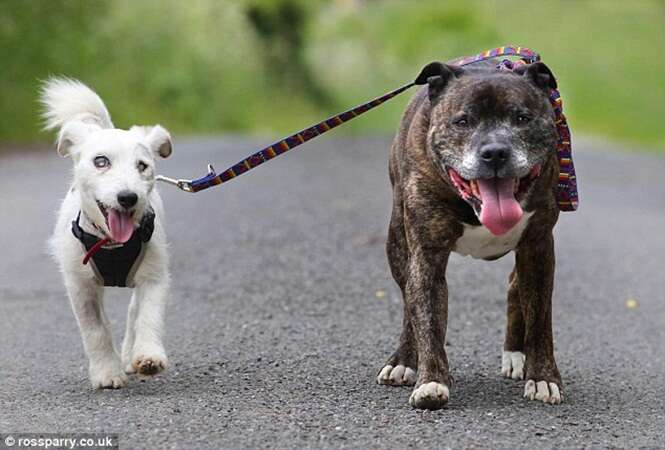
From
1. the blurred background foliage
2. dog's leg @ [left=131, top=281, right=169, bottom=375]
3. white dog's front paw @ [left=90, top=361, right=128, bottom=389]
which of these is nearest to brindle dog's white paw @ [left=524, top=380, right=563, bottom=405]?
dog's leg @ [left=131, top=281, right=169, bottom=375]

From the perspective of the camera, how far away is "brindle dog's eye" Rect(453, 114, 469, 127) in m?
5.77

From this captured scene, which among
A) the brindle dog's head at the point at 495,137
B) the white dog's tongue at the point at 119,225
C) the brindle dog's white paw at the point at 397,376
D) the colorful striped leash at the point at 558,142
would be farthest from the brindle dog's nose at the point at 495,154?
the white dog's tongue at the point at 119,225

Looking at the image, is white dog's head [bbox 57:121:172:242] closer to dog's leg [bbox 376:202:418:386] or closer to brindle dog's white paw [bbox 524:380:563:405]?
dog's leg [bbox 376:202:418:386]

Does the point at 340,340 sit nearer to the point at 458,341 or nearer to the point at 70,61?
the point at 458,341

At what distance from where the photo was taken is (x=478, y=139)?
5.67 m

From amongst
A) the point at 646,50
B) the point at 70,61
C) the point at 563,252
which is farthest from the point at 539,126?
the point at 646,50

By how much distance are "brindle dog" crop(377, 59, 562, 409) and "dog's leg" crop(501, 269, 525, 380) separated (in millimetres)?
41

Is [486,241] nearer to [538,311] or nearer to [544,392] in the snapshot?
[538,311]

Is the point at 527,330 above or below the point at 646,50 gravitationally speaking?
below

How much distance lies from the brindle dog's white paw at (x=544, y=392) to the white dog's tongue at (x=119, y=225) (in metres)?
2.10

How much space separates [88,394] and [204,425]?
1.05 m

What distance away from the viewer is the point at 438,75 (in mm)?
6078

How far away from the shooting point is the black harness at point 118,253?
21.0 ft

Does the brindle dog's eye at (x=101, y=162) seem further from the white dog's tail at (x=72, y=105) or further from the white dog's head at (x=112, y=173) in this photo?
the white dog's tail at (x=72, y=105)
